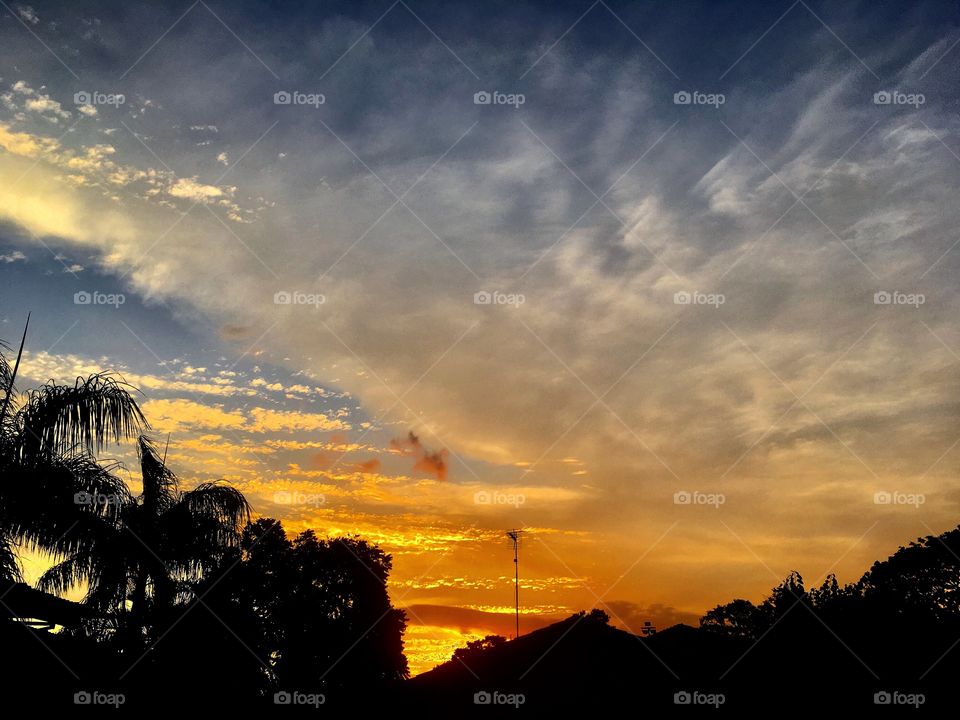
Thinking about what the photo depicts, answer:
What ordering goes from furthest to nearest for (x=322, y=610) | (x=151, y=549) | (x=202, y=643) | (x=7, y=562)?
(x=322, y=610), (x=202, y=643), (x=151, y=549), (x=7, y=562)

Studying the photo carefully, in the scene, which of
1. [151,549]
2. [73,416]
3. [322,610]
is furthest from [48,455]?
[322,610]

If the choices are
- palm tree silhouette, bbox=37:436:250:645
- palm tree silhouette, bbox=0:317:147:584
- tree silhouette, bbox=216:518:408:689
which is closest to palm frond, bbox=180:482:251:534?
palm tree silhouette, bbox=37:436:250:645

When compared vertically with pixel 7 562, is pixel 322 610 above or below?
below

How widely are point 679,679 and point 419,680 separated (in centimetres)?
822

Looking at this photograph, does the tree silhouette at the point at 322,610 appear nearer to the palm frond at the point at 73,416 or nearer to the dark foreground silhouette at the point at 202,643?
the dark foreground silhouette at the point at 202,643

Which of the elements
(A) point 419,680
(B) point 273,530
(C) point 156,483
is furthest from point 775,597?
(C) point 156,483

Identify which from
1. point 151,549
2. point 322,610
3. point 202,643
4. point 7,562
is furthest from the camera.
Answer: point 322,610

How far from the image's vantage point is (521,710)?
19.3 metres

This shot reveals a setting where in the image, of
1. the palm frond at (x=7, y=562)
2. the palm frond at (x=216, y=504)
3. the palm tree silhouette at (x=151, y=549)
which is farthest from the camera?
the palm frond at (x=216, y=504)

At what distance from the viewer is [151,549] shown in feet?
52.8

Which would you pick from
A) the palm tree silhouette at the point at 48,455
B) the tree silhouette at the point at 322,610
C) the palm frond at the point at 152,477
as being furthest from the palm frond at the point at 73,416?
the tree silhouette at the point at 322,610

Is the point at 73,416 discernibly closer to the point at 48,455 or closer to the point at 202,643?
the point at 48,455

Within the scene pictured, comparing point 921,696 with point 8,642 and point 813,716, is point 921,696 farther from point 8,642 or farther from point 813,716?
point 8,642

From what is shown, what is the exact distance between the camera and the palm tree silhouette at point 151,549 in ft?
46.8
